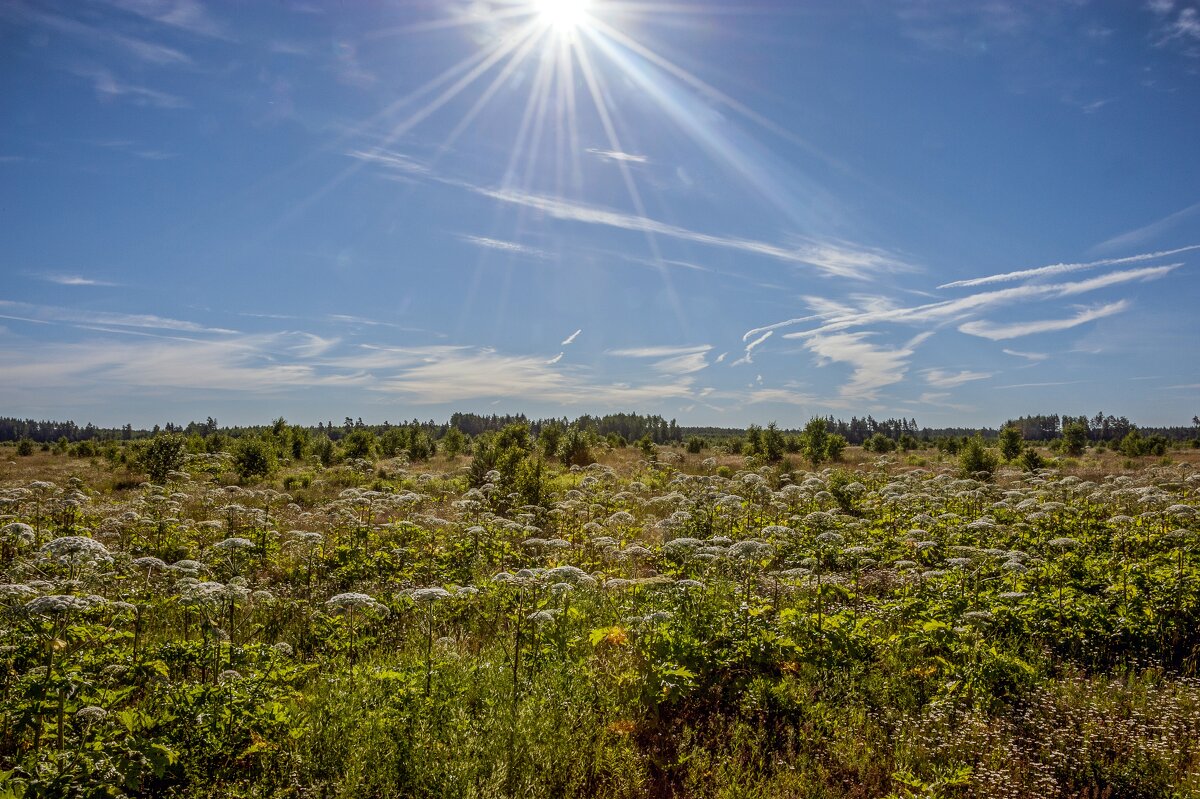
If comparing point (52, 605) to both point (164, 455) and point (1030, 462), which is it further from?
point (1030, 462)

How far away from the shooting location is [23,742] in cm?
484

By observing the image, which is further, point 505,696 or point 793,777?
point 505,696

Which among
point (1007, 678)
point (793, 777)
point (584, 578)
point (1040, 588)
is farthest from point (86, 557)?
point (1040, 588)

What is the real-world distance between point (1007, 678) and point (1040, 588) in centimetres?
329

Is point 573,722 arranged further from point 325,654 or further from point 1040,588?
point 1040,588

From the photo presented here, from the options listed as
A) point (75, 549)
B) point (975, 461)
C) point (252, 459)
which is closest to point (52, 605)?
point (75, 549)

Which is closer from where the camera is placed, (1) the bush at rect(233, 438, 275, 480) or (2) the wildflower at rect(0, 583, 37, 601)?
(2) the wildflower at rect(0, 583, 37, 601)

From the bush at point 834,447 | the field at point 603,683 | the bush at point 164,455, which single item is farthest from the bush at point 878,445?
the bush at point 164,455

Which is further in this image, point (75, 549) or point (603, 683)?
point (603, 683)

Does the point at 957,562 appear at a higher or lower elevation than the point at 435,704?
higher

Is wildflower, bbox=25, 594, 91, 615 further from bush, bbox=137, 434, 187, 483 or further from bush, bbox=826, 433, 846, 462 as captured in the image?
bush, bbox=826, 433, 846, 462

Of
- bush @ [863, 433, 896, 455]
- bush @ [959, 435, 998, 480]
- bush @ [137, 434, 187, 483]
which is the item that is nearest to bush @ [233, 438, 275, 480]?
bush @ [137, 434, 187, 483]

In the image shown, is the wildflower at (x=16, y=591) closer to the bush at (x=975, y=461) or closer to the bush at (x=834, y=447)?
the bush at (x=975, y=461)

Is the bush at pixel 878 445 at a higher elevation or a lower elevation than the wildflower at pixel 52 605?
higher
